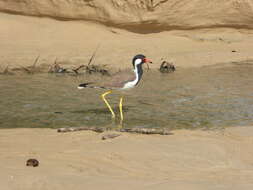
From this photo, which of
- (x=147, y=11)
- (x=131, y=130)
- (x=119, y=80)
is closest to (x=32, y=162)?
(x=131, y=130)

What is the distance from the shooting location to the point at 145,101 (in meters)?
9.94

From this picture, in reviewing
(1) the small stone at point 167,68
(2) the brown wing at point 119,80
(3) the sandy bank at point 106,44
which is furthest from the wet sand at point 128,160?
(3) the sandy bank at point 106,44

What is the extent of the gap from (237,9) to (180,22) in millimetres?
1341

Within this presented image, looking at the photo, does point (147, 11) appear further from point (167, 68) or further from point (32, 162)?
point (32, 162)

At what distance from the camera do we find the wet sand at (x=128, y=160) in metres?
5.27

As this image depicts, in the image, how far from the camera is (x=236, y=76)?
12328mm

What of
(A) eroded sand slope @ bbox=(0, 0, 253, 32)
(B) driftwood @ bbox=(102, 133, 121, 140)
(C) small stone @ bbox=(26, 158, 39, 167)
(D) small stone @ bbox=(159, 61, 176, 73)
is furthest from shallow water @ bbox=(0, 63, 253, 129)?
(A) eroded sand slope @ bbox=(0, 0, 253, 32)

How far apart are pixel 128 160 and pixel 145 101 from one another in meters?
3.71

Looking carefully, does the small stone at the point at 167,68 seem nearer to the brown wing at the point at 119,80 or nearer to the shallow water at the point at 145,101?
the shallow water at the point at 145,101

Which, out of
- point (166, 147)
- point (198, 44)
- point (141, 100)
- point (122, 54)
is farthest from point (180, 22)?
point (166, 147)

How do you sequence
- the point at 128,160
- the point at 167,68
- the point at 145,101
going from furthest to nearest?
the point at 167,68
the point at 145,101
the point at 128,160

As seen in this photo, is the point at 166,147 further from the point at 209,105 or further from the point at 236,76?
the point at 236,76

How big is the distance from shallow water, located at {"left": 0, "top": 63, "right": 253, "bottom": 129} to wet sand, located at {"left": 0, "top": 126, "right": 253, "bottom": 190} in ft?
2.73

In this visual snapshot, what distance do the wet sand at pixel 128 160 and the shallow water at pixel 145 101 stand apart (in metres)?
0.83
